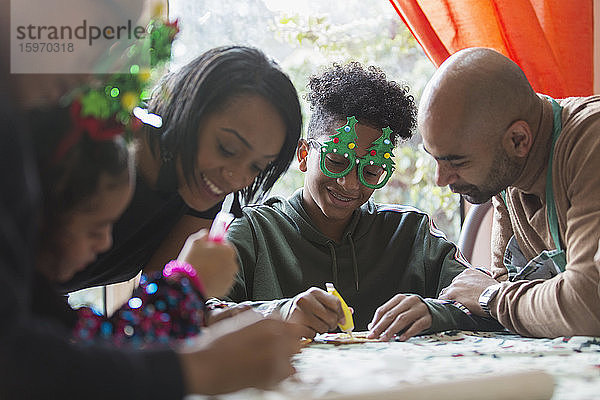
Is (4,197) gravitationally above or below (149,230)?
above

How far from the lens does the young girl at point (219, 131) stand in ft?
3.48

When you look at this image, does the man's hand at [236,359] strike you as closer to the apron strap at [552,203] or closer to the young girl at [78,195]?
the young girl at [78,195]

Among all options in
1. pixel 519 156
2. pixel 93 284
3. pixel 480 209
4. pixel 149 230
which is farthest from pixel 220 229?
pixel 480 209

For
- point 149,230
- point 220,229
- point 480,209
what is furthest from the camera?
point 480,209

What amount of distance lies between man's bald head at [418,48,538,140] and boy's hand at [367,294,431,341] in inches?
14.1

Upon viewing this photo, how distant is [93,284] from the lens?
1473 mm

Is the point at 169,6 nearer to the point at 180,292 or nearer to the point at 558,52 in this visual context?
the point at 558,52

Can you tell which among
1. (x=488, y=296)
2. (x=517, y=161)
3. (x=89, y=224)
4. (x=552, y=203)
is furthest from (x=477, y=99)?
(x=89, y=224)

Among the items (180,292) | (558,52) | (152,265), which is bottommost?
(152,265)

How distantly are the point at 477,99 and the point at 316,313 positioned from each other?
0.55 metres

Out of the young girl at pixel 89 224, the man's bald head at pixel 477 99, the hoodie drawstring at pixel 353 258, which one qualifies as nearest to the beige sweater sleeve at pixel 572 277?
the man's bald head at pixel 477 99

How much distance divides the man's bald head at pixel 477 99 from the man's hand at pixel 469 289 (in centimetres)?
31

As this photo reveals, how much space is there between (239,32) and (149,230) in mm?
1236

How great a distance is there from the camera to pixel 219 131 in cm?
106
